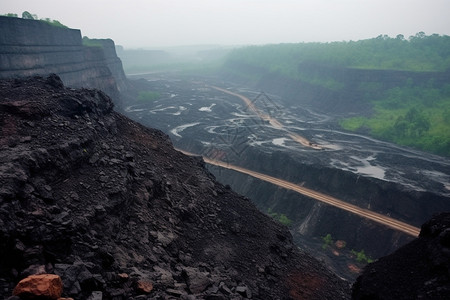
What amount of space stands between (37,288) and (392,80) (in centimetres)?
8424

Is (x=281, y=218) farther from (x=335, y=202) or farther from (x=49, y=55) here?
(x=49, y=55)

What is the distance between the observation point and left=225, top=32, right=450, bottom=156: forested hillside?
170 feet

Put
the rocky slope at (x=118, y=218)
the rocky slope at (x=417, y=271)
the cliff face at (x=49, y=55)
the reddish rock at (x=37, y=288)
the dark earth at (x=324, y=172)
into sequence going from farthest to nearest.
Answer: the cliff face at (x=49, y=55) → the dark earth at (x=324, y=172) → the rocky slope at (x=417, y=271) → the rocky slope at (x=118, y=218) → the reddish rock at (x=37, y=288)

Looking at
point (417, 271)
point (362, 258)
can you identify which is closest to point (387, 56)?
point (362, 258)

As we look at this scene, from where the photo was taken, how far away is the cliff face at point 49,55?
43.0 metres

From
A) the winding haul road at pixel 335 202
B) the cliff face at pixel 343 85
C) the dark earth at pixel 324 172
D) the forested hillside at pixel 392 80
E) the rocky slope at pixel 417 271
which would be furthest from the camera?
the cliff face at pixel 343 85

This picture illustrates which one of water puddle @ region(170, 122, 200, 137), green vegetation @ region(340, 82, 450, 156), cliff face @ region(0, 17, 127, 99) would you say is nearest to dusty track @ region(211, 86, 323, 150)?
green vegetation @ region(340, 82, 450, 156)

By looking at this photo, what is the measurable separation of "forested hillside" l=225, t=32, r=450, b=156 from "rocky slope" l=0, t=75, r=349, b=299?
41025 millimetres

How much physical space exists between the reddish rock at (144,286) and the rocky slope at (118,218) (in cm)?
4

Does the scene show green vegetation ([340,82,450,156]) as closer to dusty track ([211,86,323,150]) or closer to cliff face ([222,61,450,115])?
cliff face ([222,61,450,115])

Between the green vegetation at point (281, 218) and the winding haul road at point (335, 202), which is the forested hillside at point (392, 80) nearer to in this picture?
the winding haul road at point (335, 202)

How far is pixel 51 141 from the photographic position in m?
13.0

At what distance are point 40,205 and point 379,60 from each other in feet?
309

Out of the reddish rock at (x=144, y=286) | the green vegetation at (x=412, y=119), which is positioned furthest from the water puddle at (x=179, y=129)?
the reddish rock at (x=144, y=286)
